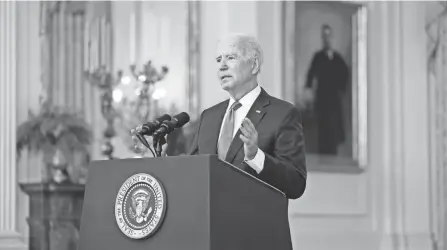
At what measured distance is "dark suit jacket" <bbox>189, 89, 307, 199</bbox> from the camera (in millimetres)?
2674

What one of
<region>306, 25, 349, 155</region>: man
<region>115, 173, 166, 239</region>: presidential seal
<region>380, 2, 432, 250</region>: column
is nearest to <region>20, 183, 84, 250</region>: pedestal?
<region>306, 25, 349, 155</region>: man

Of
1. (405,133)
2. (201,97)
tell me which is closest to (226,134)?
(201,97)

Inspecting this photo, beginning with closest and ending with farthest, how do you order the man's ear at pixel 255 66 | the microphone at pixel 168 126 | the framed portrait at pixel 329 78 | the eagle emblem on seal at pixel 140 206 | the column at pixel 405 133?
the eagle emblem on seal at pixel 140 206
the microphone at pixel 168 126
the man's ear at pixel 255 66
the framed portrait at pixel 329 78
the column at pixel 405 133

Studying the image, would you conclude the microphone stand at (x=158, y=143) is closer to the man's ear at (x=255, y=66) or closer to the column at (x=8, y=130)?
the man's ear at (x=255, y=66)

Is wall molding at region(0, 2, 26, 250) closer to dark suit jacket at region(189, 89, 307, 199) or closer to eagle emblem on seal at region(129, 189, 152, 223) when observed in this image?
dark suit jacket at region(189, 89, 307, 199)

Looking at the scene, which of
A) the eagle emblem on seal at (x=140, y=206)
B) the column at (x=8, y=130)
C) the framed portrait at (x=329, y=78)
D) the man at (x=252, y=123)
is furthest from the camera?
the framed portrait at (x=329, y=78)

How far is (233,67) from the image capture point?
2801mm

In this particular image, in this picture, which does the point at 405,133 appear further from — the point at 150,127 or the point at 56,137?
the point at 150,127

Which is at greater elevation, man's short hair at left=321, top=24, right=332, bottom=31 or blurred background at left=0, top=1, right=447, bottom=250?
man's short hair at left=321, top=24, right=332, bottom=31

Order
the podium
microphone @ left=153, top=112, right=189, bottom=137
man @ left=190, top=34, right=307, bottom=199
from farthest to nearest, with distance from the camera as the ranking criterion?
1. man @ left=190, top=34, right=307, bottom=199
2. microphone @ left=153, top=112, right=189, bottom=137
3. the podium

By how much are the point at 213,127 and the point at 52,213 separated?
3.98 metres

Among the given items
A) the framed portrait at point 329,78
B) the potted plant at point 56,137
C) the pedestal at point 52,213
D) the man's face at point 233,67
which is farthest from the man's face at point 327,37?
the man's face at point 233,67

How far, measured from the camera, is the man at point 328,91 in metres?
7.18

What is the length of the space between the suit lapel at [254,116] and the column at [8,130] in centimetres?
391
